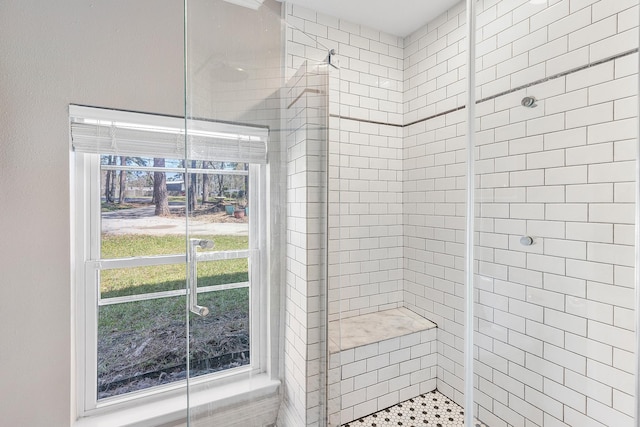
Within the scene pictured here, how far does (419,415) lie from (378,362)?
387 millimetres

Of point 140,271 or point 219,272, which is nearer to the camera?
point 219,272

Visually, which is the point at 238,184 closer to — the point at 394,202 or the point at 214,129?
the point at 214,129

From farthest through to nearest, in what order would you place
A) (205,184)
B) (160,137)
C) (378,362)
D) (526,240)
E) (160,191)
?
(378,362) → (160,191) → (160,137) → (526,240) → (205,184)

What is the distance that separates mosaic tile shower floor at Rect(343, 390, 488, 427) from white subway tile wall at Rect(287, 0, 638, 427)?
104 millimetres

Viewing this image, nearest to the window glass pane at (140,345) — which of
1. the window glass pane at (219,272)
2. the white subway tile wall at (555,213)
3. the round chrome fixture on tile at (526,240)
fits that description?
the window glass pane at (219,272)

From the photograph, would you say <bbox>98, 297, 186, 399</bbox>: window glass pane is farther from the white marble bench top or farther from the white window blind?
the white marble bench top

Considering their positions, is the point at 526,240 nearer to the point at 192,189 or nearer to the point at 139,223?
the point at 192,189

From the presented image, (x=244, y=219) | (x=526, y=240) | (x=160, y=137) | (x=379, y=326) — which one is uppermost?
(x=160, y=137)

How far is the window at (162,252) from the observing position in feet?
3.91

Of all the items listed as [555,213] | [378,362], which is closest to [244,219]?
[378,362]

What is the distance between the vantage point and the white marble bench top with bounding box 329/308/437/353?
1.77m

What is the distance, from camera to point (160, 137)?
1.56m

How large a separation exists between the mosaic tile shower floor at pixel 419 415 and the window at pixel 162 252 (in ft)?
3.06

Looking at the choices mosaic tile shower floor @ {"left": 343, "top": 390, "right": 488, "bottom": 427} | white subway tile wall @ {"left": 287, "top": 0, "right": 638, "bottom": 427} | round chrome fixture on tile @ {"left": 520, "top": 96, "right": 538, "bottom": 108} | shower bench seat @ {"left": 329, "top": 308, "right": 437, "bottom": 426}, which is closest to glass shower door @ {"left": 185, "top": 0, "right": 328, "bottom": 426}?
white subway tile wall @ {"left": 287, "top": 0, "right": 638, "bottom": 427}
